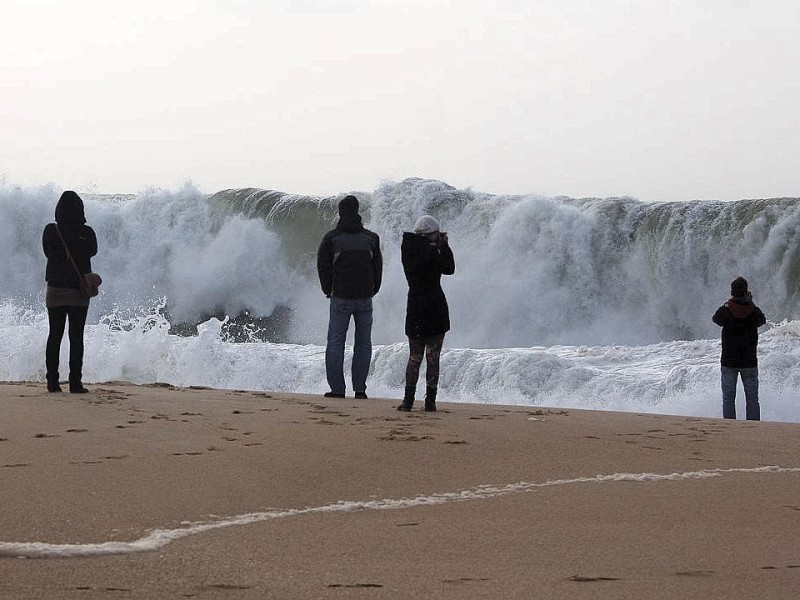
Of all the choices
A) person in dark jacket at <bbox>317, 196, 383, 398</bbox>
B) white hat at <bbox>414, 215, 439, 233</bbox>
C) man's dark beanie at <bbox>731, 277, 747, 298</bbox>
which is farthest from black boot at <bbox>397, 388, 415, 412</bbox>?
man's dark beanie at <bbox>731, 277, 747, 298</bbox>

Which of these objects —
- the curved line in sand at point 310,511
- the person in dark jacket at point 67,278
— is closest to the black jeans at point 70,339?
the person in dark jacket at point 67,278

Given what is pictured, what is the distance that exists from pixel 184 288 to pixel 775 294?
1463 cm

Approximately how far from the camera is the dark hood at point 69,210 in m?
9.01

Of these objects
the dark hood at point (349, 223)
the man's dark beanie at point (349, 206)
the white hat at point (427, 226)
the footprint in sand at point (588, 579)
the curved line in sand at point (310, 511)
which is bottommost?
the curved line in sand at point (310, 511)

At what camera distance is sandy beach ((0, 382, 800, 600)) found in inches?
135

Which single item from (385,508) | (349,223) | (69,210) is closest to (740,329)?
(349,223)

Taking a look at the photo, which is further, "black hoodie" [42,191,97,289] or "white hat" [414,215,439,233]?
"black hoodie" [42,191,97,289]

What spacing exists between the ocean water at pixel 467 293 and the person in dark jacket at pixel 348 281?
284cm

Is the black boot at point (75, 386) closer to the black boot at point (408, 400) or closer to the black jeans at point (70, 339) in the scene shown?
the black jeans at point (70, 339)

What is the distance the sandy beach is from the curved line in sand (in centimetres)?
1

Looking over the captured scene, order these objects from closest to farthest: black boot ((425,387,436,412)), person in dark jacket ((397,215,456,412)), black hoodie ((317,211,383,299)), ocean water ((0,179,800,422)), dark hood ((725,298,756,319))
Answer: person in dark jacket ((397,215,456,412)) → black boot ((425,387,436,412)) → black hoodie ((317,211,383,299)) → dark hood ((725,298,756,319)) → ocean water ((0,179,800,422))

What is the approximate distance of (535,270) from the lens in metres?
25.0

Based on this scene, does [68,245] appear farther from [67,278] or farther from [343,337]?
[343,337]

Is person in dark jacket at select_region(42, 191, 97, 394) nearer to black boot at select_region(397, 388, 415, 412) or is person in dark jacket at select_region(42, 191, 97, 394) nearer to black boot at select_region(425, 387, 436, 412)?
black boot at select_region(397, 388, 415, 412)
